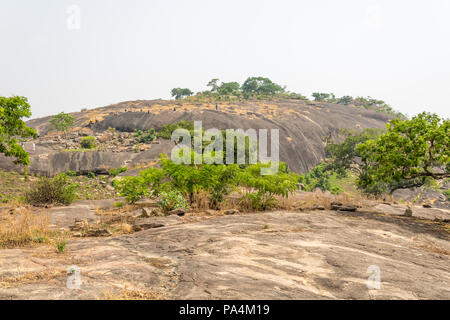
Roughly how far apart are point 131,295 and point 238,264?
67.5 inches

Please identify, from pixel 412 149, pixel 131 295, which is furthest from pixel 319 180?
pixel 131 295

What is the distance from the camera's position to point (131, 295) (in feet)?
10.8

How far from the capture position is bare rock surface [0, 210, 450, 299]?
351cm

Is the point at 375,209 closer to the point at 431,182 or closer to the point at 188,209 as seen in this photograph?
the point at 188,209

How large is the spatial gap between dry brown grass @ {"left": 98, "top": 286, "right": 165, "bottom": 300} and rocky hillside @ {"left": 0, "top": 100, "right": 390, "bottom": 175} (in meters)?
32.2

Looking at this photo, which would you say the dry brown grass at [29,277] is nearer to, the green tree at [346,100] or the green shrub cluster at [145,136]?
the green shrub cluster at [145,136]

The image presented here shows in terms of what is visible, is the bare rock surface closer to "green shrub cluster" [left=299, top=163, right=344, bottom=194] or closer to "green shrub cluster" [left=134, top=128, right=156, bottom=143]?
"green shrub cluster" [left=299, top=163, right=344, bottom=194]

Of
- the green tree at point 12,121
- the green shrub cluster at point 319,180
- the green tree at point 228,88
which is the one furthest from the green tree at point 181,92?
the green tree at point 12,121

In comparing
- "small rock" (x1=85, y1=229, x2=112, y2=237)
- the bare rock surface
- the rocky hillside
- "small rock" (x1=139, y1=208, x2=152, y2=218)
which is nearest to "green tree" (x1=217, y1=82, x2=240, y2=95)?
the rocky hillside

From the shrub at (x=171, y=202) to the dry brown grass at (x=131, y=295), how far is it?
A: 22.3 feet

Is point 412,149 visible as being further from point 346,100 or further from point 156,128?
point 346,100
